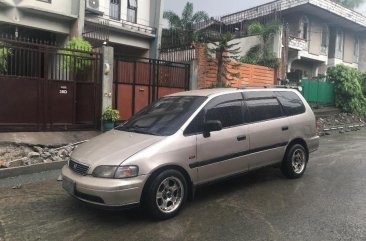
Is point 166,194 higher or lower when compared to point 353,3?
lower

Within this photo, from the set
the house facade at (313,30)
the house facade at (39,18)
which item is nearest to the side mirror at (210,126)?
the house facade at (39,18)

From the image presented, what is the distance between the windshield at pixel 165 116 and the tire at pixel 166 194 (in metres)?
0.63

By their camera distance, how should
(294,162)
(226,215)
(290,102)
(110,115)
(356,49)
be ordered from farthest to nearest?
(356,49) → (110,115) → (290,102) → (294,162) → (226,215)

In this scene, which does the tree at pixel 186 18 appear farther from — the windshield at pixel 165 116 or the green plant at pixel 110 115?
the windshield at pixel 165 116

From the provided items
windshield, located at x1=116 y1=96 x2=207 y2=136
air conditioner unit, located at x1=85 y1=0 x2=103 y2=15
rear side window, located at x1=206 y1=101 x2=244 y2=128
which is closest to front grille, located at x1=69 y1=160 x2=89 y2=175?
windshield, located at x1=116 y1=96 x2=207 y2=136

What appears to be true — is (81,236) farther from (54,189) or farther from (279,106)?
(279,106)

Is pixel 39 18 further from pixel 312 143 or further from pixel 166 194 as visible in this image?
pixel 166 194

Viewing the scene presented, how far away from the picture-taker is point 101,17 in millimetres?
17234

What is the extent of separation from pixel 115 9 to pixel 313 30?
14454mm

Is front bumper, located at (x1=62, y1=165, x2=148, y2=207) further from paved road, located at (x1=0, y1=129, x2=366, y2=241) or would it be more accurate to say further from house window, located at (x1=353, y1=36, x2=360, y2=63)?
Answer: house window, located at (x1=353, y1=36, x2=360, y2=63)

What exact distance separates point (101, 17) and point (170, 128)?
13.4 m

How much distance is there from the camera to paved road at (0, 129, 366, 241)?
444 centimetres

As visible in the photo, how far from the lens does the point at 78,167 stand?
4.94m

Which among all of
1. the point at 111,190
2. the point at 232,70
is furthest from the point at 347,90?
the point at 111,190
